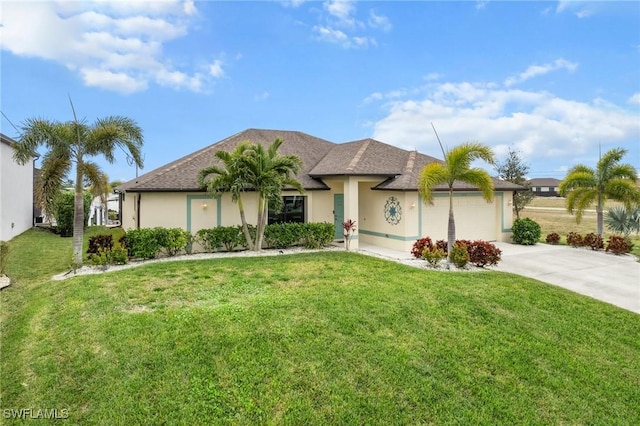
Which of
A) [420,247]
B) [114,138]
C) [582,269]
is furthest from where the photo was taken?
[420,247]

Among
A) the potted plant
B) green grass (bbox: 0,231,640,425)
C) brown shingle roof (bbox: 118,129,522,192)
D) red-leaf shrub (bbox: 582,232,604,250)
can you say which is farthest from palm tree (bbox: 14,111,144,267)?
red-leaf shrub (bbox: 582,232,604,250)

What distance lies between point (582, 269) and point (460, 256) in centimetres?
462

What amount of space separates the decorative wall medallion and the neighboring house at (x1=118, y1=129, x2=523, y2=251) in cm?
4

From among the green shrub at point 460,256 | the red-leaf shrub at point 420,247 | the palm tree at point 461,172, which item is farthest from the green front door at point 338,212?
the green shrub at point 460,256

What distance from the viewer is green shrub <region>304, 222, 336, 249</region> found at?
15.2 meters

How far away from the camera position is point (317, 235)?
1530 centimetres

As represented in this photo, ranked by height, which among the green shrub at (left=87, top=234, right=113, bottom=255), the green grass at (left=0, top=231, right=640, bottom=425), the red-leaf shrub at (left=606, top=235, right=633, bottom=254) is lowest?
the green grass at (left=0, top=231, right=640, bottom=425)

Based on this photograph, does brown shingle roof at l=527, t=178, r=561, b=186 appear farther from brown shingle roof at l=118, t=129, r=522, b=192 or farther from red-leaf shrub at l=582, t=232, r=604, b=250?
brown shingle roof at l=118, t=129, r=522, b=192

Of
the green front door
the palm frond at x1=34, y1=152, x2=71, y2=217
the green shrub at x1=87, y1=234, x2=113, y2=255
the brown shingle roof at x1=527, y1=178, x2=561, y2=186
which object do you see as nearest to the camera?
the palm frond at x1=34, y1=152, x2=71, y2=217

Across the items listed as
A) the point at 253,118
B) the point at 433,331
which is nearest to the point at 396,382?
the point at 433,331

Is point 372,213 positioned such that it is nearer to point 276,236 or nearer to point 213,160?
point 276,236

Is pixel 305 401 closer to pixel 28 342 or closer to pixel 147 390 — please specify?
pixel 147 390

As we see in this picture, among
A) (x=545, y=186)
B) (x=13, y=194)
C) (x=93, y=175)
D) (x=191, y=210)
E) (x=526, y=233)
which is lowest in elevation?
(x=526, y=233)

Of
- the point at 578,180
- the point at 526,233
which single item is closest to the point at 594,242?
the point at 526,233
